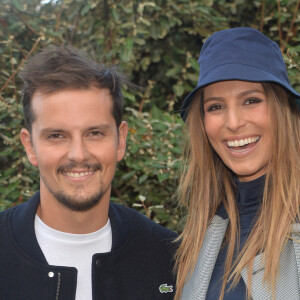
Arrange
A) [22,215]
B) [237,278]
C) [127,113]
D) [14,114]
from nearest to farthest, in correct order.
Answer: [237,278]
[22,215]
[14,114]
[127,113]

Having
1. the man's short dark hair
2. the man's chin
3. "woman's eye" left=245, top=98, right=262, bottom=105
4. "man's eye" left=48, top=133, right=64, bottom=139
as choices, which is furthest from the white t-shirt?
"woman's eye" left=245, top=98, right=262, bottom=105

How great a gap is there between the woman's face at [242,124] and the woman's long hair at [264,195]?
47 millimetres

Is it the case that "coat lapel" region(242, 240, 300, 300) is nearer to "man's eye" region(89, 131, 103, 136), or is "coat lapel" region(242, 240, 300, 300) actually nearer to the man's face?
the man's face

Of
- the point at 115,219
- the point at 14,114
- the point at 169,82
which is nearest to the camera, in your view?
Result: the point at 115,219

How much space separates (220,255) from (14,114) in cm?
190

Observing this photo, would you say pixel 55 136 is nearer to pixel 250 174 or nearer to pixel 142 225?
pixel 142 225

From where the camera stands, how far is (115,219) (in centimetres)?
278

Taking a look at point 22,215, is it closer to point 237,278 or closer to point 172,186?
point 237,278

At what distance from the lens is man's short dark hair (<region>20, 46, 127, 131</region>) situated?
255 cm

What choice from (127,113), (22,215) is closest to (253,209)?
(22,215)

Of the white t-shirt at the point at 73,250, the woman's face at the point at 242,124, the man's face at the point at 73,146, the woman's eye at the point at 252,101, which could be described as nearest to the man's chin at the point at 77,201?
the man's face at the point at 73,146

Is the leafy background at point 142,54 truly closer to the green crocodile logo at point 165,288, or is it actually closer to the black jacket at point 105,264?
the black jacket at point 105,264

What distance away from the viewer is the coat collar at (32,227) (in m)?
2.46

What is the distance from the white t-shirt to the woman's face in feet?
2.70
